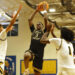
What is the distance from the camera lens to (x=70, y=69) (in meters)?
3.56

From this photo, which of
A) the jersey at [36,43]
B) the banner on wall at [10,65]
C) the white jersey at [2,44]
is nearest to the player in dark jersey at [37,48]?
the jersey at [36,43]

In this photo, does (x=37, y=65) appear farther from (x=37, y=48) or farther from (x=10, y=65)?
(x=10, y=65)

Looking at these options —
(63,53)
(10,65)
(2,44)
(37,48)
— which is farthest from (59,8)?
(63,53)

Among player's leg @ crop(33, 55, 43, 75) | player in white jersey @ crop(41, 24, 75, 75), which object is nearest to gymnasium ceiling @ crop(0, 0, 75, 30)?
player's leg @ crop(33, 55, 43, 75)

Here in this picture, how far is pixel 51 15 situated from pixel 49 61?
2.26 metres

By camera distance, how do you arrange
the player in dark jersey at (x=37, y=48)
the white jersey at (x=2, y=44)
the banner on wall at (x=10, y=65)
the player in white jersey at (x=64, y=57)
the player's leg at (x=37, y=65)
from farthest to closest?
the banner on wall at (x=10, y=65), the player's leg at (x=37, y=65), the player in dark jersey at (x=37, y=48), the white jersey at (x=2, y=44), the player in white jersey at (x=64, y=57)

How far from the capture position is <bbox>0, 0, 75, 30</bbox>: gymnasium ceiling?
947 centimetres

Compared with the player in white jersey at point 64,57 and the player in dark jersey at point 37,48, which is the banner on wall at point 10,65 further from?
the player in white jersey at point 64,57

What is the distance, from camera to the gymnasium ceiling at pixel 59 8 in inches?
373

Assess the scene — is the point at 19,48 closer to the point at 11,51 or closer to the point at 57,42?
the point at 11,51

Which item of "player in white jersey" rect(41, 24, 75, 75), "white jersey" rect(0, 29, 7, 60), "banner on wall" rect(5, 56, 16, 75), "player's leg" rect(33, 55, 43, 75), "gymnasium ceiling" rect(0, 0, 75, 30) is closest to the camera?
"player in white jersey" rect(41, 24, 75, 75)

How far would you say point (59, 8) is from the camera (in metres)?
10.5

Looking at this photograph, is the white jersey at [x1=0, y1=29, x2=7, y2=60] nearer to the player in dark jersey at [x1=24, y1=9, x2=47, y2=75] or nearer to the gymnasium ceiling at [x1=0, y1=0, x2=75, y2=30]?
the player in dark jersey at [x1=24, y1=9, x2=47, y2=75]

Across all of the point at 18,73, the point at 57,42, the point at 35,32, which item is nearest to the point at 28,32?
the point at 18,73
